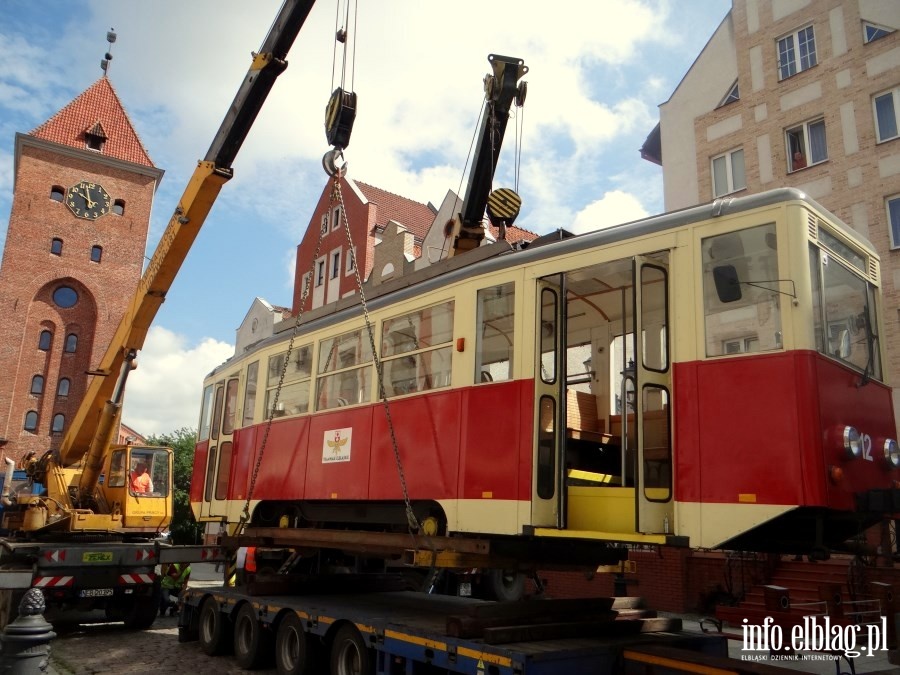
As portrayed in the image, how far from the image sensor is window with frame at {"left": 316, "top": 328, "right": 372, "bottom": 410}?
7996 millimetres

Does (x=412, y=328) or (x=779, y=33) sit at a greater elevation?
(x=779, y=33)

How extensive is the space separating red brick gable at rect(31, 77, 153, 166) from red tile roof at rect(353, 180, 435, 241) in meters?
18.7

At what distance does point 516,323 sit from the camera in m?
6.47

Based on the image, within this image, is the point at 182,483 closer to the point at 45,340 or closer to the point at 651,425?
the point at 45,340

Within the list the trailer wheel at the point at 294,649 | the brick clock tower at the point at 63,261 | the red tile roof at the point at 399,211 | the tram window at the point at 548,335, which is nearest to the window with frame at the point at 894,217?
the tram window at the point at 548,335

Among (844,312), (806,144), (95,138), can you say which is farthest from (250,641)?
(95,138)

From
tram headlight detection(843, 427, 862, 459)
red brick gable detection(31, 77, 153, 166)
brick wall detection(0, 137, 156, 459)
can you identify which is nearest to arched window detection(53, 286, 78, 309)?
brick wall detection(0, 137, 156, 459)

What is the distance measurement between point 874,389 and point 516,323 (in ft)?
9.29

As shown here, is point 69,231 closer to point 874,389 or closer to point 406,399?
point 406,399

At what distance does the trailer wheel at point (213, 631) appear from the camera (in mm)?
9820

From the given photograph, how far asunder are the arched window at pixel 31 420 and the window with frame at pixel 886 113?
3861cm

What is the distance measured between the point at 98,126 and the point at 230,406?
133ft

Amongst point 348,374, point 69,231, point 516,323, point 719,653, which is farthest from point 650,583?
point 69,231

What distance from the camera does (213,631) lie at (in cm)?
998
